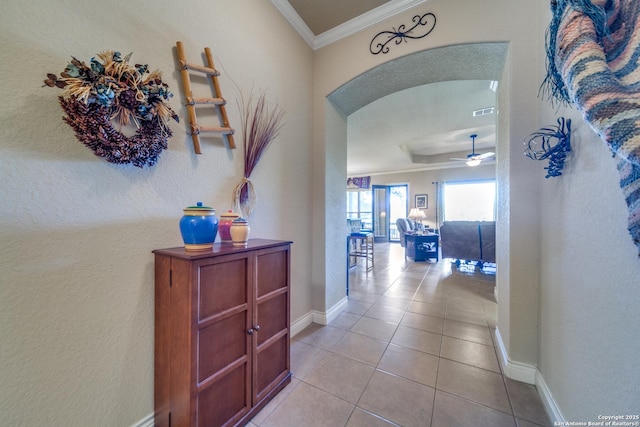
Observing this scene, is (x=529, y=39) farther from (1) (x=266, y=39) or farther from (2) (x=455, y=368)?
(2) (x=455, y=368)

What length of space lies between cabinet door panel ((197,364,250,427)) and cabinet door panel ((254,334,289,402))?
0.31ft

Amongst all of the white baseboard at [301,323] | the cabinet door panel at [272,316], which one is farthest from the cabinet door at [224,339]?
the white baseboard at [301,323]

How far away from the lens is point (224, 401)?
1143mm

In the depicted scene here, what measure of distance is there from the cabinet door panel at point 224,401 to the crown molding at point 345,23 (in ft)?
9.23

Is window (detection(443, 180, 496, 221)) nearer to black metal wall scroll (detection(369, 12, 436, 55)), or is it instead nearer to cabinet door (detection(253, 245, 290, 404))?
black metal wall scroll (detection(369, 12, 436, 55))

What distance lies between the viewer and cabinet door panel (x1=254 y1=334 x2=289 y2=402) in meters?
1.33

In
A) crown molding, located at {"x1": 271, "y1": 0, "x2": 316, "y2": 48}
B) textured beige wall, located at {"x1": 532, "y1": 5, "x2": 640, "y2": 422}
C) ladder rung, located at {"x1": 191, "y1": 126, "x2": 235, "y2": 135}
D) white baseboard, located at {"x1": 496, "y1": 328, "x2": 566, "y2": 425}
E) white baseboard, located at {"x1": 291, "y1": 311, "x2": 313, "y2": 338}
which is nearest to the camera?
textured beige wall, located at {"x1": 532, "y1": 5, "x2": 640, "y2": 422}

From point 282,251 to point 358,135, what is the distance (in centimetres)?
422

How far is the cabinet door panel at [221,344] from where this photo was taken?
1032 mm

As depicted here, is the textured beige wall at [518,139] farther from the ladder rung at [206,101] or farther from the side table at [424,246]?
the side table at [424,246]

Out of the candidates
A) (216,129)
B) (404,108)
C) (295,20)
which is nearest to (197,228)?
(216,129)

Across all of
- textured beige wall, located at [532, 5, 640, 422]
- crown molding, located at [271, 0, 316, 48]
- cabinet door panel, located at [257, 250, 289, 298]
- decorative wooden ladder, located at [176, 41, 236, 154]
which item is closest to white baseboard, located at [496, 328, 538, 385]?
textured beige wall, located at [532, 5, 640, 422]

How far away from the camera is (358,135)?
198 inches

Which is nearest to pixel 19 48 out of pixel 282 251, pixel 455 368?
pixel 282 251
